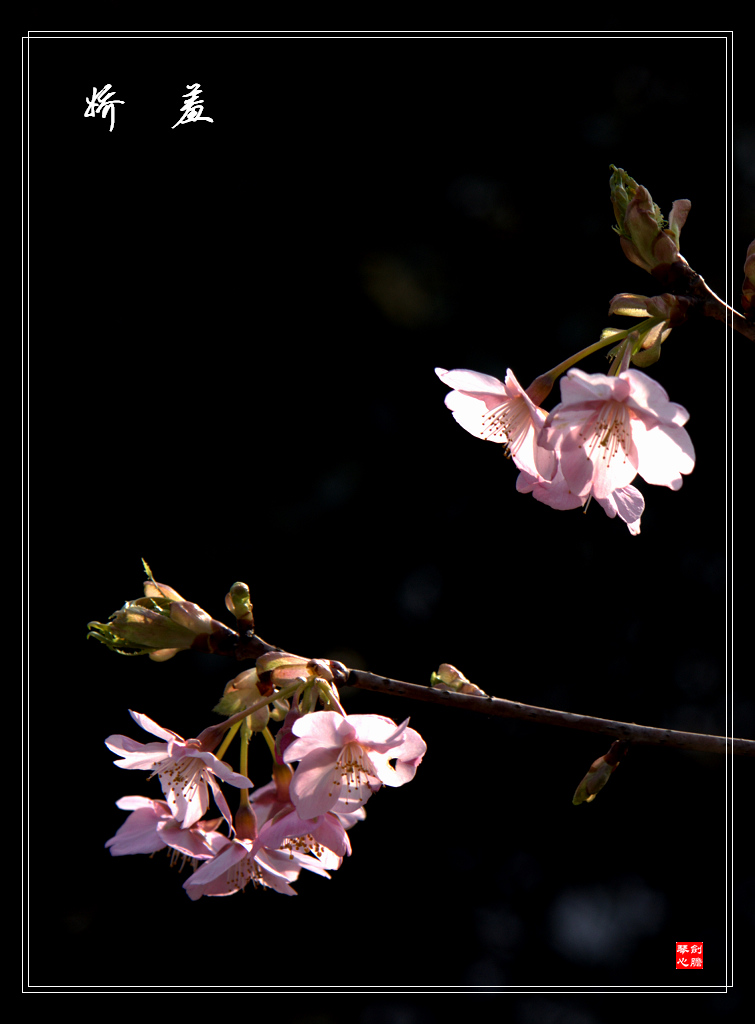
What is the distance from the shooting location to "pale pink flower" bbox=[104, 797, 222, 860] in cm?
68

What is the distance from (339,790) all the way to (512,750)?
4.87 feet

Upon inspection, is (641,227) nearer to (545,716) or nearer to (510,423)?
(510,423)

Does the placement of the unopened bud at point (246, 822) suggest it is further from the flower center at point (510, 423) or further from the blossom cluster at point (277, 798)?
the flower center at point (510, 423)

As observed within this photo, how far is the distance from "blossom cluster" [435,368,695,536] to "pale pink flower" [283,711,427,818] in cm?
23

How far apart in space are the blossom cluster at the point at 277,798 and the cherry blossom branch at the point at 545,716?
0.03m

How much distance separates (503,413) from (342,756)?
0.31 meters

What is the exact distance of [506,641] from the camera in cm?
201

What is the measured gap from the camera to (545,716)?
0.63 m

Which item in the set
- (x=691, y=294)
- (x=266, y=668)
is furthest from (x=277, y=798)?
(x=691, y=294)

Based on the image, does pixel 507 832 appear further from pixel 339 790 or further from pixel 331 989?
pixel 339 790

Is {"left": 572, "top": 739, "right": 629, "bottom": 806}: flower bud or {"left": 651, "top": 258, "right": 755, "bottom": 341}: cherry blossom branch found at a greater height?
{"left": 651, "top": 258, "right": 755, "bottom": 341}: cherry blossom branch

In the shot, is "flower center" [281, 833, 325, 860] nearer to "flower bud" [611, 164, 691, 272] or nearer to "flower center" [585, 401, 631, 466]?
"flower center" [585, 401, 631, 466]

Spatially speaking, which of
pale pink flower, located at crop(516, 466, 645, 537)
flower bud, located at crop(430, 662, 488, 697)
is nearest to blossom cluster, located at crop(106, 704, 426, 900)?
flower bud, located at crop(430, 662, 488, 697)

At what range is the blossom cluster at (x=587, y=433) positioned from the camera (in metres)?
0.55
